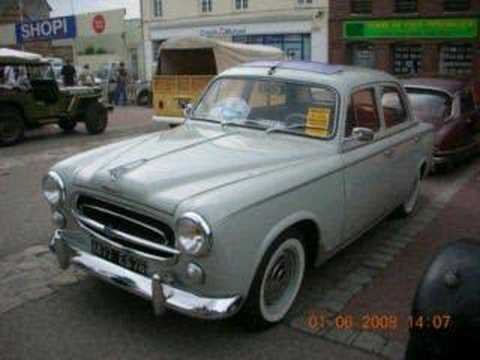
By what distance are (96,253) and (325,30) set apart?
86.9ft

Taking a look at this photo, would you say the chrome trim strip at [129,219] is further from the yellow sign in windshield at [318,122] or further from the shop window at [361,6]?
the shop window at [361,6]

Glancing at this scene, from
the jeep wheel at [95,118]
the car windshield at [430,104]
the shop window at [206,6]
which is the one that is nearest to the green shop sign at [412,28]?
the shop window at [206,6]

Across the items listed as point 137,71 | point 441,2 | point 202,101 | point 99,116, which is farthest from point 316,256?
point 137,71

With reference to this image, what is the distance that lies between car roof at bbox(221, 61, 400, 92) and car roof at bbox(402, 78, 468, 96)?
164 inches

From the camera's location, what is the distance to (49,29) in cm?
3053

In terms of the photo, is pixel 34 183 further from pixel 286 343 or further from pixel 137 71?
A: pixel 137 71

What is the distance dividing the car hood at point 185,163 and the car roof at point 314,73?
23.1 inches

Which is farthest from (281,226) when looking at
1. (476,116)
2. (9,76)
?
(9,76)

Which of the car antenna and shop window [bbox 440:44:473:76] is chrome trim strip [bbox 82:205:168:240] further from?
shop window [bbox 440:44:473:76]

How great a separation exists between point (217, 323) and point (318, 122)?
1.79 meters

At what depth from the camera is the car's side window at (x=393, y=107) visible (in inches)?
206

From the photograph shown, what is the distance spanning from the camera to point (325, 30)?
28.2 meters

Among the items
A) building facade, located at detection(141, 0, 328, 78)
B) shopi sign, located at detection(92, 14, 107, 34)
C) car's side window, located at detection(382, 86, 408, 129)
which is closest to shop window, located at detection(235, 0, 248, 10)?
building facade, located at detection(141, 0, 328, 78)

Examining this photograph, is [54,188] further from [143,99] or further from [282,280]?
[143,99]
